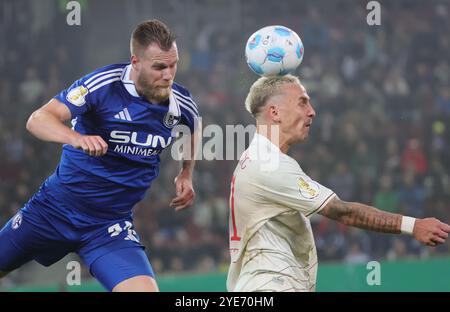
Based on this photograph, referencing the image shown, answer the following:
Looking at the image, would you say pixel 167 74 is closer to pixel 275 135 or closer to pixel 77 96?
pixel 77 96

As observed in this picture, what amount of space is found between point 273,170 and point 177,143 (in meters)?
1.83

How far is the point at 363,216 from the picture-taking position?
496cm

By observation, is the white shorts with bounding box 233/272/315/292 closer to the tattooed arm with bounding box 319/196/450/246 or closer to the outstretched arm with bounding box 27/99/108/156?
the tattooed arm with bounding box 319/196/450/246

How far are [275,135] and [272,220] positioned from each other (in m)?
0.50

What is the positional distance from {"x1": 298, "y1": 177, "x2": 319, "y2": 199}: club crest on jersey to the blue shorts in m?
1.36

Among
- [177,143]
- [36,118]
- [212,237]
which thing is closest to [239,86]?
[212,237]

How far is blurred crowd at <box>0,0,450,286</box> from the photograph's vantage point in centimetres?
1227

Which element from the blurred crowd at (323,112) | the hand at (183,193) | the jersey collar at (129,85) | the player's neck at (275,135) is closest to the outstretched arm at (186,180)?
the hand at (183,193)

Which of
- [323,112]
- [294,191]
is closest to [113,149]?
[294,191]

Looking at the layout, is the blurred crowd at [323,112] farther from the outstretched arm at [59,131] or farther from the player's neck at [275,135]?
the player's neck at [275,135]

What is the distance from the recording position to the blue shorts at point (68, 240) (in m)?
5.91

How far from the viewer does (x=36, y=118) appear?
Answer: 5.55 m

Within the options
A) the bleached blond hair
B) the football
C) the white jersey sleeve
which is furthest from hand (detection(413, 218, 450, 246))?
the football
